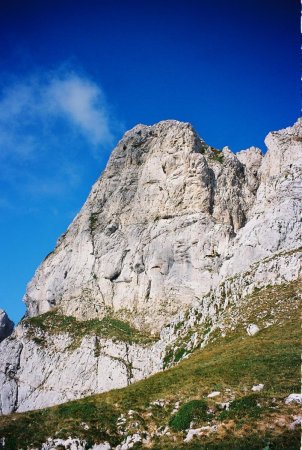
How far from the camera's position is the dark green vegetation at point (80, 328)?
9262 cm

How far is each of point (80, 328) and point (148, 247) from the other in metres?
25.7

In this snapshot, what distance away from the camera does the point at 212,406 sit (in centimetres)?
2688

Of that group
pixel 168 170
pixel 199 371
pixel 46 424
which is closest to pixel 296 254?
pixel 199 371

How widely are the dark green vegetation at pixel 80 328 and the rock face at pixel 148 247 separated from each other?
1173 mm

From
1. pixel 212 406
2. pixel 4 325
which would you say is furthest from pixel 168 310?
pixel 212 406

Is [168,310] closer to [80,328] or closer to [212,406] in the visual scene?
[80,328]

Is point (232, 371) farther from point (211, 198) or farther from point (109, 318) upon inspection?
point (211, 198)

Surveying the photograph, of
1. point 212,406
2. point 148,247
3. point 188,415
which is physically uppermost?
point 148,247

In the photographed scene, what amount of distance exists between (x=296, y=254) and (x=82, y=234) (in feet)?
258

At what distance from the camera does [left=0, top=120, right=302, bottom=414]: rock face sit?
86.8 m

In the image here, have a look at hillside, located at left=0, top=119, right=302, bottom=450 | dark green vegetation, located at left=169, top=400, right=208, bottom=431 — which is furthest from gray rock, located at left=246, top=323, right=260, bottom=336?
dark green vegetation, located at left=169, top=400, right=208, bottom=431

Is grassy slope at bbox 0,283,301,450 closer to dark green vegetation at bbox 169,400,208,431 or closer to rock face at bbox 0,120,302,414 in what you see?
dark green vegetation at bbox 169,400,208,431

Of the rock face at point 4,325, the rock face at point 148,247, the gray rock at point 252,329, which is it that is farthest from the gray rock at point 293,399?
the rock face at point 4,325

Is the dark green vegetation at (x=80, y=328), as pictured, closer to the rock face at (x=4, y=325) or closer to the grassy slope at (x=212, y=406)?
the rock face at (x=4, y=325)
